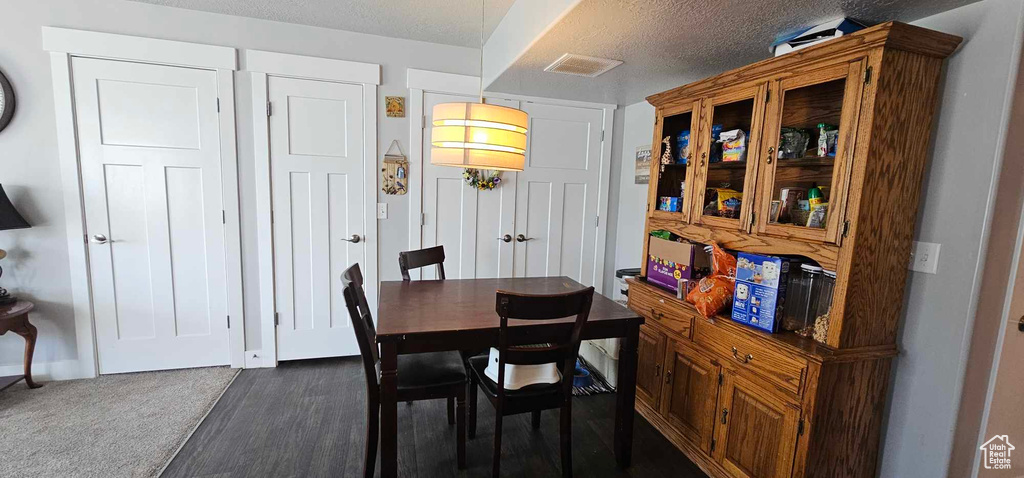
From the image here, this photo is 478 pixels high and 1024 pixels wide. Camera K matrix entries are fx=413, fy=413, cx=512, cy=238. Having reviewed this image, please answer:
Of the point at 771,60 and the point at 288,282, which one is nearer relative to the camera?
the point at 771,60

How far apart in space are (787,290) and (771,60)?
38.5 inches

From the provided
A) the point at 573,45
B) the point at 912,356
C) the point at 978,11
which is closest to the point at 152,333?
the point at 573,45

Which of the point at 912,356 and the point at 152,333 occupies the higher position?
the point at 912,356

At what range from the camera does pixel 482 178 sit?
3.27 m

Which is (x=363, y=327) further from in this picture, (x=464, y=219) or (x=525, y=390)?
(x=464, y=219)

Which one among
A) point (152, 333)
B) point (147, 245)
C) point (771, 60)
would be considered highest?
point (771, 60)

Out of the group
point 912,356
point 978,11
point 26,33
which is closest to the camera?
point 978,11

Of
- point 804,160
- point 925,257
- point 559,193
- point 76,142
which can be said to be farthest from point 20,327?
point 925,257

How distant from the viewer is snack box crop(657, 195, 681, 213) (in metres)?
2.38

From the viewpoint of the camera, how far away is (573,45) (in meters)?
2.13

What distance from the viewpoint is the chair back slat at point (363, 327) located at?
1.67m

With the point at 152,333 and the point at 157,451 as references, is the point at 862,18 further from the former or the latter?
the point at 152,333

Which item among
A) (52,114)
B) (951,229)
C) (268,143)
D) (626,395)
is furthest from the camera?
(268,143)

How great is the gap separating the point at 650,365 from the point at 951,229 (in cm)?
143
